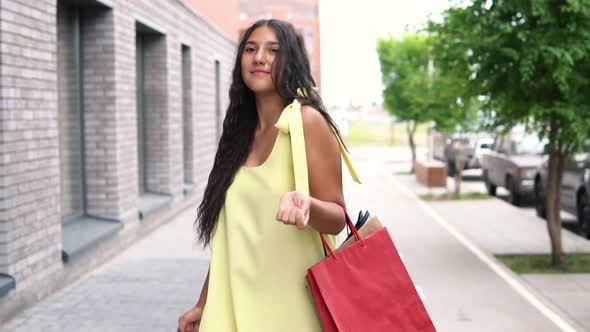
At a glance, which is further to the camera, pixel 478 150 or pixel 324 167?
pixel 478 150

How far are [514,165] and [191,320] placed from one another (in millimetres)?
16615

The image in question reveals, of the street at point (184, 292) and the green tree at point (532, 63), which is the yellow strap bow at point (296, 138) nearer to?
the street at point (184, 292)

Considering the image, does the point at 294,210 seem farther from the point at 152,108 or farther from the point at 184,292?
the point at 152,108

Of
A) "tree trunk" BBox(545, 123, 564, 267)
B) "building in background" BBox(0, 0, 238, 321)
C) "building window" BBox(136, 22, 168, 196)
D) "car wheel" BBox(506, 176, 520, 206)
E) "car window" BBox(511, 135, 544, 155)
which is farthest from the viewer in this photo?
"car window" BBox(511, 135, 544, 155)

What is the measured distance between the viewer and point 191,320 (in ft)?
9.46

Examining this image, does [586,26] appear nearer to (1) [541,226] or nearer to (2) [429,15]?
(2) [429,15]

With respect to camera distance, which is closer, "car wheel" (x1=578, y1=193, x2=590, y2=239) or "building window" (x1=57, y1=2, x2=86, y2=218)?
"building window" (x1=57, y1=2, x2=86, y2=218)

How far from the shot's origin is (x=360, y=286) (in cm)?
245

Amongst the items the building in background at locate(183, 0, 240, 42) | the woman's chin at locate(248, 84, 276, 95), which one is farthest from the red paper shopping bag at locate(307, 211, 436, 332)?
the building in background at locate(183, 0, 240, 42)

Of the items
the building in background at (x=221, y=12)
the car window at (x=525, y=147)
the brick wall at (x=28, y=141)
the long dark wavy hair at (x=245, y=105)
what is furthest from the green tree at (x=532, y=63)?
the car window at (x=525, y=147)

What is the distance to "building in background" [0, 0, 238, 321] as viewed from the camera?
24.0ft

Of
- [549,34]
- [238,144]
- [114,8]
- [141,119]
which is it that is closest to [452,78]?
[549,34]

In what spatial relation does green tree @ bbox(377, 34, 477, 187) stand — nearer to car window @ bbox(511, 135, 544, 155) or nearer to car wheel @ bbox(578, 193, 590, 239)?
car window @ bbox(511, 135, 544, 155)

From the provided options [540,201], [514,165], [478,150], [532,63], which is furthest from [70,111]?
[478,150]
